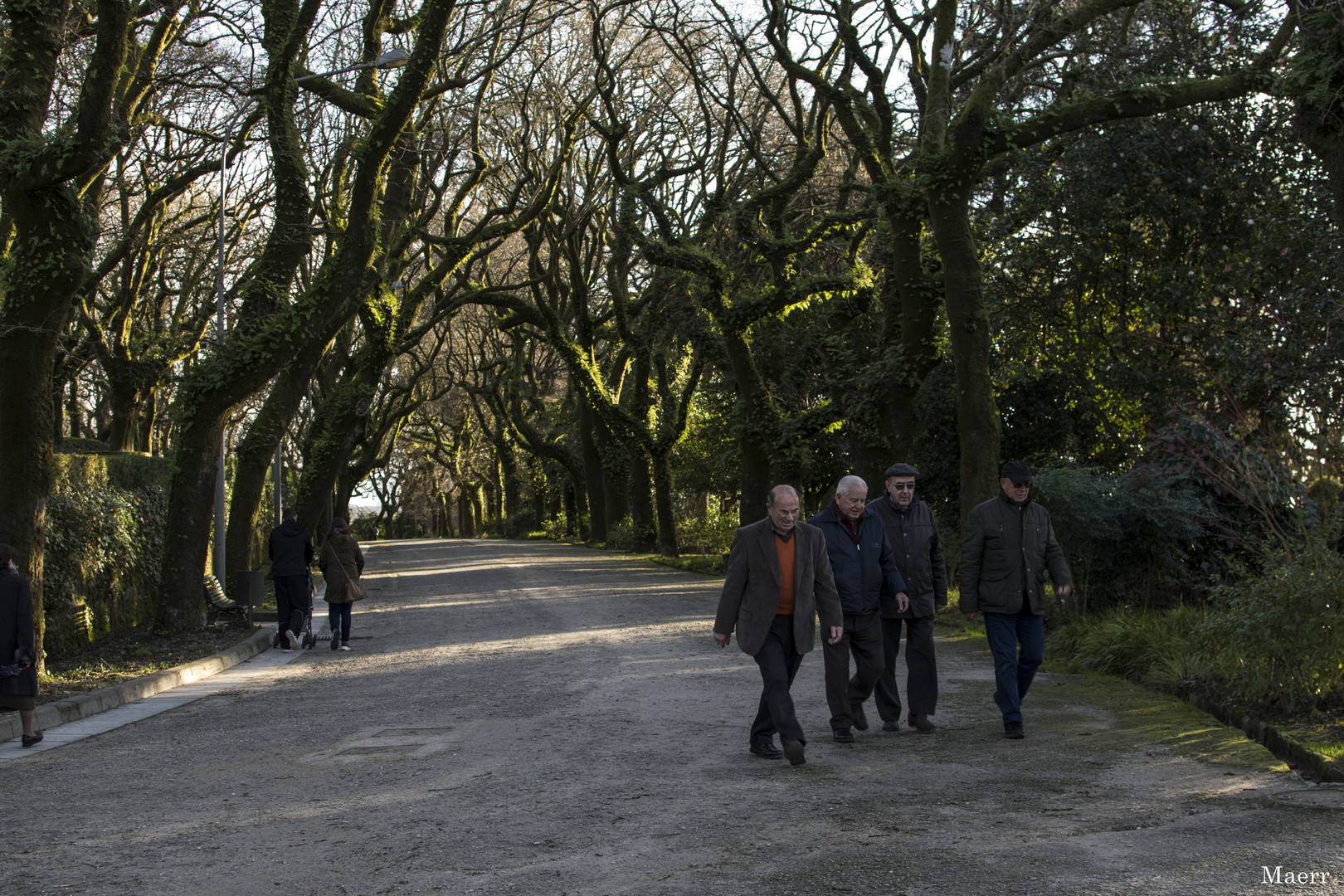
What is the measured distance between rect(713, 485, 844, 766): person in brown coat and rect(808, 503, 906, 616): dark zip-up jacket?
323 millimetres

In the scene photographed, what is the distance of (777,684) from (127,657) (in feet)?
32.0

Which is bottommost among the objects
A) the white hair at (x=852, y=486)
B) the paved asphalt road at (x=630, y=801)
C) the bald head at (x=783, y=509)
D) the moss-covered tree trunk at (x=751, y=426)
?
the paved asphalt road at (x=630, y=801)

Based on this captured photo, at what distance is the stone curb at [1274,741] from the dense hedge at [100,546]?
1274cm

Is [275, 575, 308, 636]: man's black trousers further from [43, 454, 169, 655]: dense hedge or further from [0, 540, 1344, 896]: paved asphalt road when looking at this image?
[0, 540, 1344, 896]: paved asphalt road

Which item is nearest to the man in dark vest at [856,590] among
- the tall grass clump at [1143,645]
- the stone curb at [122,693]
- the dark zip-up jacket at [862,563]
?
the dark zip-up jacket at [862,563]

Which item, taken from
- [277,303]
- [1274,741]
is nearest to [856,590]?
[1274,741]

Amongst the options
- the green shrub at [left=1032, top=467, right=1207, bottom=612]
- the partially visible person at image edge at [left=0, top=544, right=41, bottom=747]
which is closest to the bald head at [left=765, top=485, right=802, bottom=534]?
the partially visible person at image edge at [left=0, top=544, right=41, bottom=747]

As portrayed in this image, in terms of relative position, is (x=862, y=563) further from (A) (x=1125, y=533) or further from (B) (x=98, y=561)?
(B) (x=98, y=561)

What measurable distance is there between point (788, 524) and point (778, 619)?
62 centimetres

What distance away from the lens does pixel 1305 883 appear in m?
4.77

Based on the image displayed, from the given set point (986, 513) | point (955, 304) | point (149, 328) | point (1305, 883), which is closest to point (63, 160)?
point (986, 513)

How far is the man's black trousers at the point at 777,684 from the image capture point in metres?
7.18

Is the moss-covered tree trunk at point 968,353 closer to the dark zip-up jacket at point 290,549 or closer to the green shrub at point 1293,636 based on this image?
the green shrub at point 1293,636

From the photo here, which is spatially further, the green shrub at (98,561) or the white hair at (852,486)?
the green shrub at (98,561)
